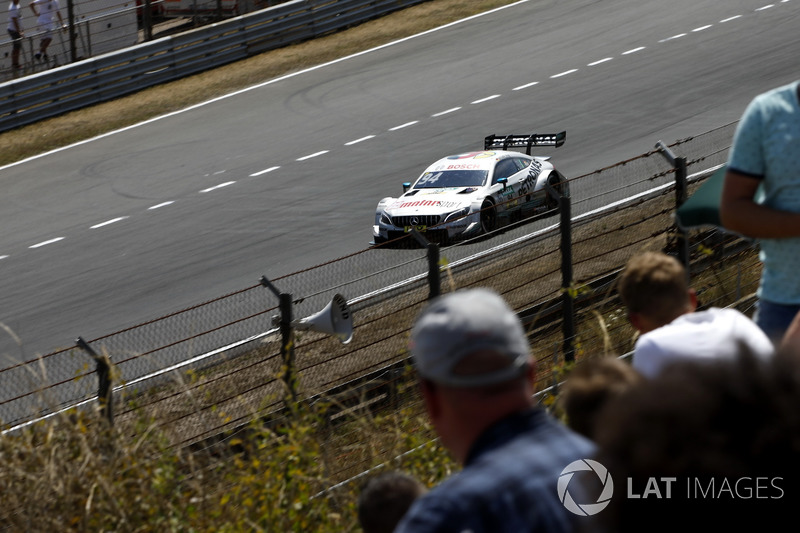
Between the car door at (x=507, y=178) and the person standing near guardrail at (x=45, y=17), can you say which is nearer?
the car door at (x=507, y=178)

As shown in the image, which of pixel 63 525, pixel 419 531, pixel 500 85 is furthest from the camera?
pixel 500 85

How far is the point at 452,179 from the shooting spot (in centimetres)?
1648

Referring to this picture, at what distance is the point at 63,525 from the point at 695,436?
4.32m

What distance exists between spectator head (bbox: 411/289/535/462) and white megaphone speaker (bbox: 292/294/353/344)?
4741mm

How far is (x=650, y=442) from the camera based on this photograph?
5.28 feet

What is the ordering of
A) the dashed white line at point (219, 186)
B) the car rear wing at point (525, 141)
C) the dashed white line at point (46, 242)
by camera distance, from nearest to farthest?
1. the car rear wing at point (525, 141)
2. the dashed white line at point (46, 242)
3. the dashed white line at point (219, 186)

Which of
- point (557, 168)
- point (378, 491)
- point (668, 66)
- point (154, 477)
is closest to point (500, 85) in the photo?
point (668, 66)

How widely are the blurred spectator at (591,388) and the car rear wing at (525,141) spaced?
13277mm

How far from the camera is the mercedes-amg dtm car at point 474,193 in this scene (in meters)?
15.3

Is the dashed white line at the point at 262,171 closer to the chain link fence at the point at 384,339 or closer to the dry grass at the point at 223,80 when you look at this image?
the dry grass at the point at 223,80

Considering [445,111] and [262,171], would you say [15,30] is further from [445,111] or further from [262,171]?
[445,111]

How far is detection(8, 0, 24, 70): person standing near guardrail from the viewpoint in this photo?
2483 centimetres

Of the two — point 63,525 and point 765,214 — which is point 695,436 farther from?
point 63,525

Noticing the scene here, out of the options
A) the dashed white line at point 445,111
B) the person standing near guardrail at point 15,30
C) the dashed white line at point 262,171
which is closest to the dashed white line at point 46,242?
the dashed white line at point 262,171
